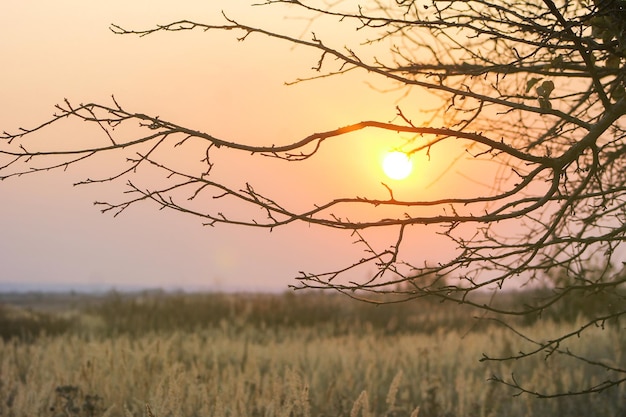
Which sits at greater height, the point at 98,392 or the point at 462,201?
the point at 462,201

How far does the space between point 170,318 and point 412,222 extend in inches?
545

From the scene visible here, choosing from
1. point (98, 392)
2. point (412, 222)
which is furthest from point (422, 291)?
point (98, 392)

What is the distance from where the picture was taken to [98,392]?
6.18 meters

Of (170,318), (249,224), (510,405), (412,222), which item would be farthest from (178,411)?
(170,318)

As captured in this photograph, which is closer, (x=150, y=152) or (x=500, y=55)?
(x=150, y=152)

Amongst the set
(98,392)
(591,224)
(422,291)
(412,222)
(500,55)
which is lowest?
(98,392)

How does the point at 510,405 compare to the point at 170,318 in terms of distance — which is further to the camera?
the point at 170,318

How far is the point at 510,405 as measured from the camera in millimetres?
6762

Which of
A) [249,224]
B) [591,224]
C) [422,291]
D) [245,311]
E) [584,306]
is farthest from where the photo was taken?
[245,311]

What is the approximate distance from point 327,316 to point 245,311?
1876mm

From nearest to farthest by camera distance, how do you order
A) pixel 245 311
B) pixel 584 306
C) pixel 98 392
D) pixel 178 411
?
pixel 178 411 → pixel 98 392 → pixel 584 306 → pixel 245 311

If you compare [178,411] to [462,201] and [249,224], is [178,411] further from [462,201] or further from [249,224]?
[462,201]

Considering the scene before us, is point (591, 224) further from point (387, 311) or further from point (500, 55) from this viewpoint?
point (387, 311)

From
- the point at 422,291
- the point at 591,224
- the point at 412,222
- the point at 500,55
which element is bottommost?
the point at 422,291
